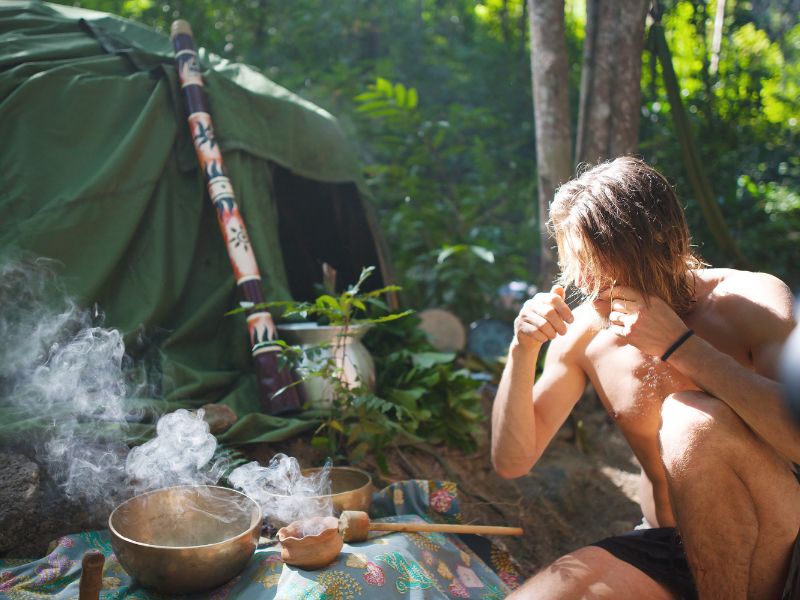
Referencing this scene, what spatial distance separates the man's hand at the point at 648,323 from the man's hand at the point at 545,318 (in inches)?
5.7

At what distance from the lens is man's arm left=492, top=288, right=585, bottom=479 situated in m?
2.07

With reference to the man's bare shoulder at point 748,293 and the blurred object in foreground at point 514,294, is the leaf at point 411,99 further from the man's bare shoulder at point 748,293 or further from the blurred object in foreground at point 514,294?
the man's bare shoulder at point 748,293

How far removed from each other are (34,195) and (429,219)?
352 centimetres

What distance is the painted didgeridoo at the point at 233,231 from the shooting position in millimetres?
3438

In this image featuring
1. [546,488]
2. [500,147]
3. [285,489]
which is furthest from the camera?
[500,147]

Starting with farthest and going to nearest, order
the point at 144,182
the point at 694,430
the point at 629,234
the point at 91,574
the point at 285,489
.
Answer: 1. the point at 144,182
2. the point at 285,489
3. the point at 629,234
4. the point at 694,430
5. the point at 91,574

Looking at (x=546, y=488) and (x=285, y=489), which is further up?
Result: (x=285, y=489)

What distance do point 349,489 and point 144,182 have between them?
1.95 meters

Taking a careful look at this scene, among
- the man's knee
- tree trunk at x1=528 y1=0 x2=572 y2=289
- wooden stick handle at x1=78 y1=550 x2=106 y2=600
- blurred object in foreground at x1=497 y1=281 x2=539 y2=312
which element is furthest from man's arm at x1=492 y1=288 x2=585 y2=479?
blurred object in foreground at x1=497 y1=281 x2=539 y2=312

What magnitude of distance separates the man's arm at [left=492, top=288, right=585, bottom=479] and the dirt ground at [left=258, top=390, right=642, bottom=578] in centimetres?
96

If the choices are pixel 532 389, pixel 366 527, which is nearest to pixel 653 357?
pixel 532 389

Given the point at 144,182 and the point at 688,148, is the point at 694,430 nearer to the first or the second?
the point at 144,182

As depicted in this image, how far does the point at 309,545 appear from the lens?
204 cm

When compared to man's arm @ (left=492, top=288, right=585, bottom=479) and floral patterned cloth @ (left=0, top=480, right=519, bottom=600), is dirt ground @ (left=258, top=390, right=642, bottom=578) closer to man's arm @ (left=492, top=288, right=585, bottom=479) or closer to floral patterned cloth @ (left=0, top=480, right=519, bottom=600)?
floral patterned cloth @ (left=0, top=480, right=519, bottom=600)
